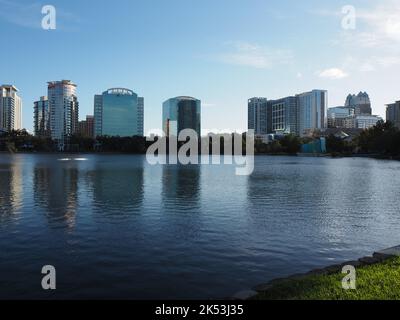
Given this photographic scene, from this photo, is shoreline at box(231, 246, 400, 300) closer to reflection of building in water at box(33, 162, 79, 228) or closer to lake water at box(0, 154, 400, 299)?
lake water at box(0, 154, 400, 299)

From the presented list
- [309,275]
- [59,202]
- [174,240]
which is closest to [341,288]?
[309,275]

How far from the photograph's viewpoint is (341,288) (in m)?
9.95

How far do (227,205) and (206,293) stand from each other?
17813 millimetres

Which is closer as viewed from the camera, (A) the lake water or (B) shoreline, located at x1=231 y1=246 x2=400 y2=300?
(B) shoreline, located at x1=231 y1=246 x2=400 y2=300

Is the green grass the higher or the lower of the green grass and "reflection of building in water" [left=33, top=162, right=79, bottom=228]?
the higher

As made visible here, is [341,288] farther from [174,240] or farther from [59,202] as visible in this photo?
[59,202]

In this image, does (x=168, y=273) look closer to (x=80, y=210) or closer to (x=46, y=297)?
(x=46, y=297)

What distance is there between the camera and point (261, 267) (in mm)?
14719

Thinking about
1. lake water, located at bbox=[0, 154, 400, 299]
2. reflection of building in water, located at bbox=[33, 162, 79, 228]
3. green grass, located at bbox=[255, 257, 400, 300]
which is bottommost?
lake water, located at bbox=[0, 154, 400, 299]

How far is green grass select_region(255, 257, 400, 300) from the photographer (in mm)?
9305

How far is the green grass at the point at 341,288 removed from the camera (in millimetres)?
9305

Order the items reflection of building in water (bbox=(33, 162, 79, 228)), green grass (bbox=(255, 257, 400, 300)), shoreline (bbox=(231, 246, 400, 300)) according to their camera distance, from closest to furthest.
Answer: green grass (bbox=(255, 257, 400, 300))
shoreline (bbox=(231, 246, 400, 300))
reflection of building in water (bbox=(33, 162, 79, 228))

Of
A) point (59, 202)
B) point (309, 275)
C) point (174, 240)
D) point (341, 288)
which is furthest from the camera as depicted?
point (59, 202)

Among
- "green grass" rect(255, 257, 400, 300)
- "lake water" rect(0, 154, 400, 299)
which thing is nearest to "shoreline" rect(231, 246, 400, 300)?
"green grass" rect(255, 257, 400, 300)
